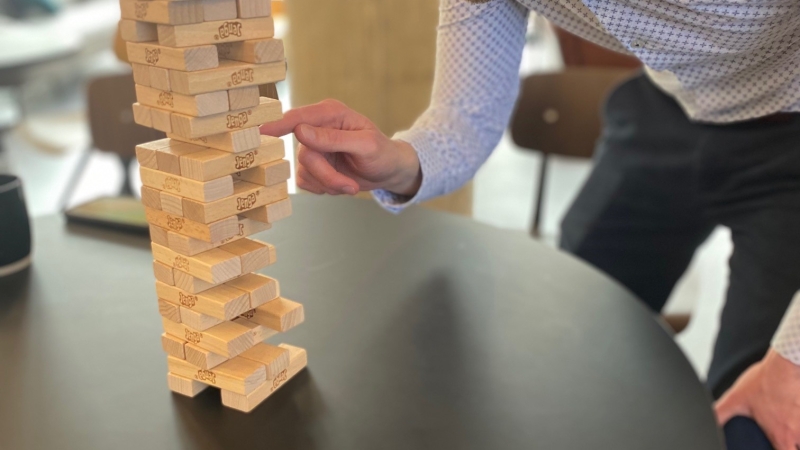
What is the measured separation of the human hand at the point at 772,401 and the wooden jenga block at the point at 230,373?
1.64ft

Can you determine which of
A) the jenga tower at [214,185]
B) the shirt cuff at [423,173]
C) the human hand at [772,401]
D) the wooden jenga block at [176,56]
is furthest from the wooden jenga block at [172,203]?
the human hand at [772,401]

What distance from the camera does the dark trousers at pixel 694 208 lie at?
103 cm

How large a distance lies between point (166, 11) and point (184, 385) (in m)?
0.34

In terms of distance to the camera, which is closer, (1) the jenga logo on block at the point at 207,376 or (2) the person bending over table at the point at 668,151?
(1) the jenga logo on block at the point at 207,376

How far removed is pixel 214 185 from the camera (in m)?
0.58

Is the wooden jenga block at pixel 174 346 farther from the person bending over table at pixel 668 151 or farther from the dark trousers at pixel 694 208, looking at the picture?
the dark trousers at pixel 694 208

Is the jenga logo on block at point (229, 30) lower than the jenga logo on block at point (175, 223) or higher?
higher

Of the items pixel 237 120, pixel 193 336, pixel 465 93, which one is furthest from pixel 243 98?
pixel 465 93

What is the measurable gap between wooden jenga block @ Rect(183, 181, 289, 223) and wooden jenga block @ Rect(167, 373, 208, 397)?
0.17 m

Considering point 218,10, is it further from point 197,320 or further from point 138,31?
point 197,320

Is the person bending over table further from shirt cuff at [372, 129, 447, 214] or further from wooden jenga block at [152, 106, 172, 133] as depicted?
wooden jenga block at [152, 106, 172, 133]

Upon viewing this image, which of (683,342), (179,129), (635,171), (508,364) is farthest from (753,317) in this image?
(683,342)

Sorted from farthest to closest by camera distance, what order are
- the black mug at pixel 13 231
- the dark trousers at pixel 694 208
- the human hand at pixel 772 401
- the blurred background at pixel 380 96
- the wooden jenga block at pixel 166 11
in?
Answer: the blurred background at pixel 380 96 < the dark trousers at pixel 694 208 < the black mug at pixel 13 231 < the human hand at pixel 772 401 < the wooden jenga block at pixel 166 11

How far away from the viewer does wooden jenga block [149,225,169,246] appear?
62cm
